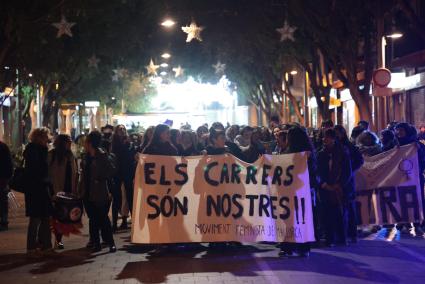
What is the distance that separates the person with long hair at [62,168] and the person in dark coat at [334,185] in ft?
12.1

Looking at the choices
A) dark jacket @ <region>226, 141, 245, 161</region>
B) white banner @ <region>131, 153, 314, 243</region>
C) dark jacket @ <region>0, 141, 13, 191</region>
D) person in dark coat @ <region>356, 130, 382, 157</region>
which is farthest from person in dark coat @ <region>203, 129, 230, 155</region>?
dark jacket @ <region>0, 141, 13, 191</region>

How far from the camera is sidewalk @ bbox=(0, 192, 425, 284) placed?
8.44 metres

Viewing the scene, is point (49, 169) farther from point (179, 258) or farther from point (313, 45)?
point (313, 45)

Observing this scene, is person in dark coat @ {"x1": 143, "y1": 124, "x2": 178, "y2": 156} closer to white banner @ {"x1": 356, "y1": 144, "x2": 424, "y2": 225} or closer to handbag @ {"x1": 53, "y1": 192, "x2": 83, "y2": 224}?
handbag @ {"x1": 53, "y1": 192, "x2": 83, "y2": 224}

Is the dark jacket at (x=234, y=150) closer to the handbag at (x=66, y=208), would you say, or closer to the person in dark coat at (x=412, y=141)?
the handbag at (x=66, y=208)

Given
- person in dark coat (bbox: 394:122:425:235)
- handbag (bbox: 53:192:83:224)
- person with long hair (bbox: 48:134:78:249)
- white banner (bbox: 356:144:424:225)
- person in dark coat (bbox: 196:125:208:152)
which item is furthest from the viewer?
person in dark coat (bbox: 196:125:208:152)

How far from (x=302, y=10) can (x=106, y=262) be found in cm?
1287

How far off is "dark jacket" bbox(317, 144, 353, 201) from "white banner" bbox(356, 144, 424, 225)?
119 cm

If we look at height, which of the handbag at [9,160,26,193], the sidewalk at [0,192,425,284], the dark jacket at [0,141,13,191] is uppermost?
the dark jacket at [0,141,13,191]

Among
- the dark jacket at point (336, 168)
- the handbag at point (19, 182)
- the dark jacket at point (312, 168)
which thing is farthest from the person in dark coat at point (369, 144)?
the handbag at point (19, 182)

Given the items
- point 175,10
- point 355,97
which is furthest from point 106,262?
point 175,10

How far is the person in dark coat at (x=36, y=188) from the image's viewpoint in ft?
32.7

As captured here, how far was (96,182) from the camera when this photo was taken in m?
10.3

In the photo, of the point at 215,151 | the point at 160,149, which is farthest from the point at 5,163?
the point at 215,151
